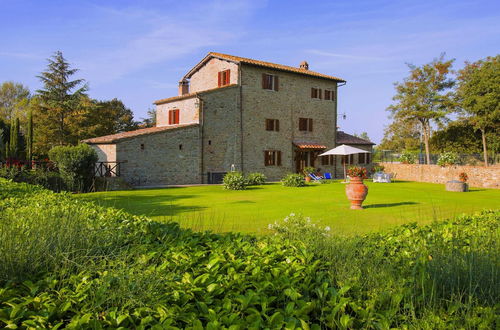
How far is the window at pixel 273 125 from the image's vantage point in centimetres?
2530

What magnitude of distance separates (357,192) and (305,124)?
17497 mm

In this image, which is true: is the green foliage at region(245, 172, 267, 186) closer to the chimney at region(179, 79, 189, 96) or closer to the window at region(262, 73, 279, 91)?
the window at region(262, 73, 279, 91)

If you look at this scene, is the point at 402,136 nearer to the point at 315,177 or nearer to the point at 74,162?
the point at 315,177

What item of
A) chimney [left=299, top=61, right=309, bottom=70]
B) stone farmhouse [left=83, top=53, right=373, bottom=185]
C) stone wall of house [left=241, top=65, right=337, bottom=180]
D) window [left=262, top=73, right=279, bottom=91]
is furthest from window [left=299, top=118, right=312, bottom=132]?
chimney [left=299, top=61, right=309, bottom=70]

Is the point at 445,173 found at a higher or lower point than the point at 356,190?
higher

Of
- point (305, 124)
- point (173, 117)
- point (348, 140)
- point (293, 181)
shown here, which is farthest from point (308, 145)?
point (173, 117)

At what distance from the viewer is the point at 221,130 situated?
23469mm

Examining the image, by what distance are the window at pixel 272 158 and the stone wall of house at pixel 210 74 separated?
220 inches

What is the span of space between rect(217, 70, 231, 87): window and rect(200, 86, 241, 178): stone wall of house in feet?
4.73

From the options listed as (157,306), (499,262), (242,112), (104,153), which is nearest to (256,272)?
(157,306)

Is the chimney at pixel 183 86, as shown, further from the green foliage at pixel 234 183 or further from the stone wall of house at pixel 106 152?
the green foliage at pixel 234 183

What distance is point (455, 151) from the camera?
3531 centimetres

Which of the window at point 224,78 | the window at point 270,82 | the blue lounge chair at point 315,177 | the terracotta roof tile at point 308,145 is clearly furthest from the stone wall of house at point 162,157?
the terracotta roof tile at point 308,145

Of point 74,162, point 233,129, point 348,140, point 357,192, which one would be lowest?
point 357,192
